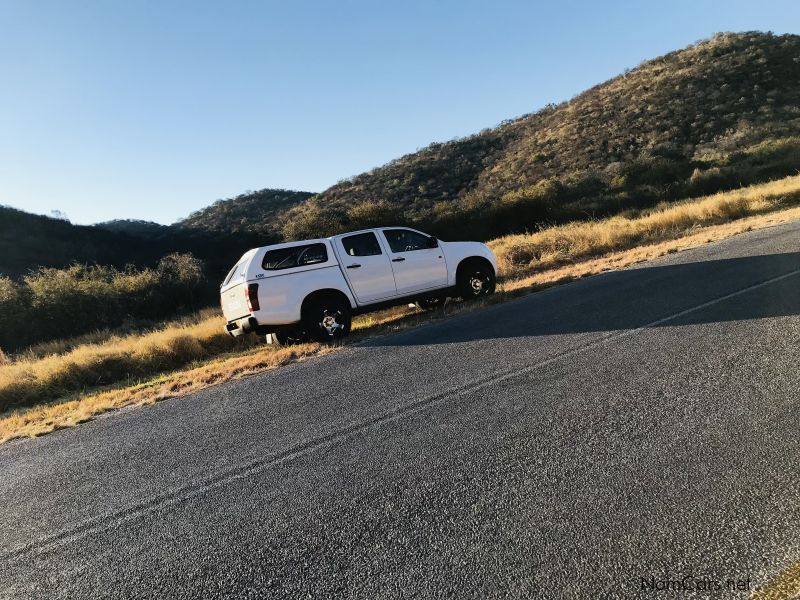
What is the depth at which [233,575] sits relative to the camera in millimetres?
3104

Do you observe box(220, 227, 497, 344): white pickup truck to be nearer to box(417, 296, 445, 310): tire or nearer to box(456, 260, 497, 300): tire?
box(456, 260, 497, 300): tire

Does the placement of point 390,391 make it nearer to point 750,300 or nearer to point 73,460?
point 73,460

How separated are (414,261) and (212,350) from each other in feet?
16.8

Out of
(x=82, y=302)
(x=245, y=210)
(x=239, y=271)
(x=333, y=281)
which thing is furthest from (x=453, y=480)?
(x=245, y=210)

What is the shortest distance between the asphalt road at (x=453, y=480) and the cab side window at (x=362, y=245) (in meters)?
4.13

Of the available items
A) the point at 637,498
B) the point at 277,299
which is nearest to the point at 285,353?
the point at 277,299

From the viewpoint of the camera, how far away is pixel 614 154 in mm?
43250

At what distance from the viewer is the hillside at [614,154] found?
33750 mm

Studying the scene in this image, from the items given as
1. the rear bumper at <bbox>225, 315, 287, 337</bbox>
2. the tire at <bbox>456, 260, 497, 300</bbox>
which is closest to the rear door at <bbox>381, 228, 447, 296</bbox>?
the tire at <bbox>456, 260, 497, 300</bbox>

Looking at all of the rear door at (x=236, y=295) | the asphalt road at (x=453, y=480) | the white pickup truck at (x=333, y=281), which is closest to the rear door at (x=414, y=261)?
the white pickup truck at (x=333, y=281)

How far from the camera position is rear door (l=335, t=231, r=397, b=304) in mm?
10656

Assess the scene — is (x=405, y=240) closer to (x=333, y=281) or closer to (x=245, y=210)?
(x=333, y=281)

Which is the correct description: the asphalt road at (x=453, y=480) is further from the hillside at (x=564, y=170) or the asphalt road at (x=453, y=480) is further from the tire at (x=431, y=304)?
the hillside at (x=564, y=170)

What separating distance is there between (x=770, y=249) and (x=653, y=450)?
32.9 ft
